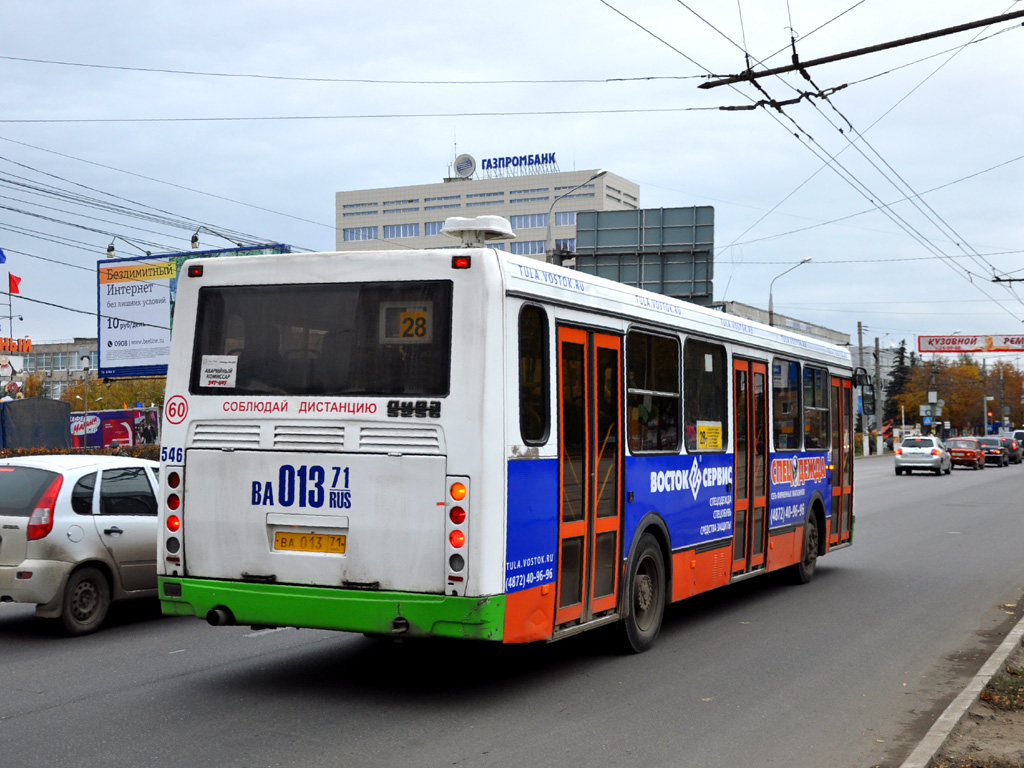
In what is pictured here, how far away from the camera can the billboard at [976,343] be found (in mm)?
96688

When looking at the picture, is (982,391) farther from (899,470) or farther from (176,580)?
(176,580)

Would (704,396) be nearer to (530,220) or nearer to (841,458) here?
(841,458)

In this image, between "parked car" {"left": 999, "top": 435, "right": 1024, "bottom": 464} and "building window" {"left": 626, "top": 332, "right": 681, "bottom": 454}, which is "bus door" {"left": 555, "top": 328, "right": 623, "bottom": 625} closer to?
"building window" {"left": 626, "top": 332, "right": 681, "bottom": 454}

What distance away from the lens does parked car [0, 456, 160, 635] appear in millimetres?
9438

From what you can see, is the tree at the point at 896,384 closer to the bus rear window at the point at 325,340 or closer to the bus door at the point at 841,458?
the bus door at the point at 841,458

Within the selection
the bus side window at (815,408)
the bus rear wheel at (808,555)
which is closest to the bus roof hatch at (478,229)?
the bus side window at (815,408)

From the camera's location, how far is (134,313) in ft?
134

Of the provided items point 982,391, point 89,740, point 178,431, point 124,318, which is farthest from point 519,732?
point 982,391

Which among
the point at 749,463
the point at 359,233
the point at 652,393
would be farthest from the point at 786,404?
the point at 359,233

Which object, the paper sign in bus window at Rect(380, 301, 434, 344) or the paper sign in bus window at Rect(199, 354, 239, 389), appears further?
the paper sign in bus window at Rect(199, 354, 239, 389)

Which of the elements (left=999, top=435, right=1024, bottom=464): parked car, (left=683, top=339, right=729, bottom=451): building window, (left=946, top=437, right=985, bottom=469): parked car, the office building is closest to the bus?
(left=683, top=339, right=729, bottom=451): building window

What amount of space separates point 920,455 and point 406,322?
44230mm

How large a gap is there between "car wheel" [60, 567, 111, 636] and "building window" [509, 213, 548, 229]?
404 ft

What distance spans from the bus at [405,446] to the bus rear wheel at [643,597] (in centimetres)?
6
